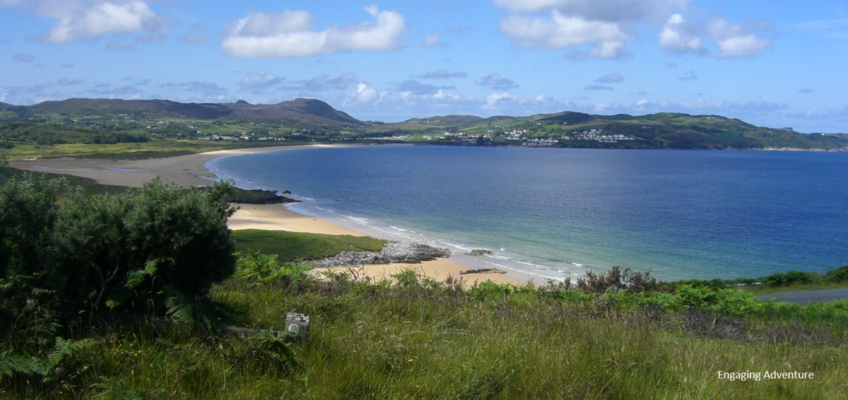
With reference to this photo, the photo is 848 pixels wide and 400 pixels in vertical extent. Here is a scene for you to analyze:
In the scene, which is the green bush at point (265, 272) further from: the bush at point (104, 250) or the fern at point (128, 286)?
the fern at point (128, 286)

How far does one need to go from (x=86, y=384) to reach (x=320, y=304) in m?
2.35

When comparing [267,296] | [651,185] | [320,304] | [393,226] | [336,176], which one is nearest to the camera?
[320,304]

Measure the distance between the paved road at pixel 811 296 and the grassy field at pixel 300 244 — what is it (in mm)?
20628

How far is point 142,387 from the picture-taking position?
377 centimetres

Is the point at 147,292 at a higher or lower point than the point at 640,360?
higher

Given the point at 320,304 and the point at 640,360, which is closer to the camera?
the point at 640,360

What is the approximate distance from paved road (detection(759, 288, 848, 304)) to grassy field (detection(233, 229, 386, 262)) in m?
20.6

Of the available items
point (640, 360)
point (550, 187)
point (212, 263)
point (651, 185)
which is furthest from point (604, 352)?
point (651, 185)

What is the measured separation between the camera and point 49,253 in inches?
166

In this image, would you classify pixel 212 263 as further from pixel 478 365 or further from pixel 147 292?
pixel 478 365

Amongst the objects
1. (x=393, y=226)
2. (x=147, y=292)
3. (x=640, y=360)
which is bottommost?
(x=393, y=226)

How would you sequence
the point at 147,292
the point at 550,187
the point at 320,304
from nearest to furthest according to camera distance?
the point at 147,292 → the point at 320,304 → the point at 550,187

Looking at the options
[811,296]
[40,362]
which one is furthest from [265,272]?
[811,296]

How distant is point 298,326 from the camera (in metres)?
4.41
